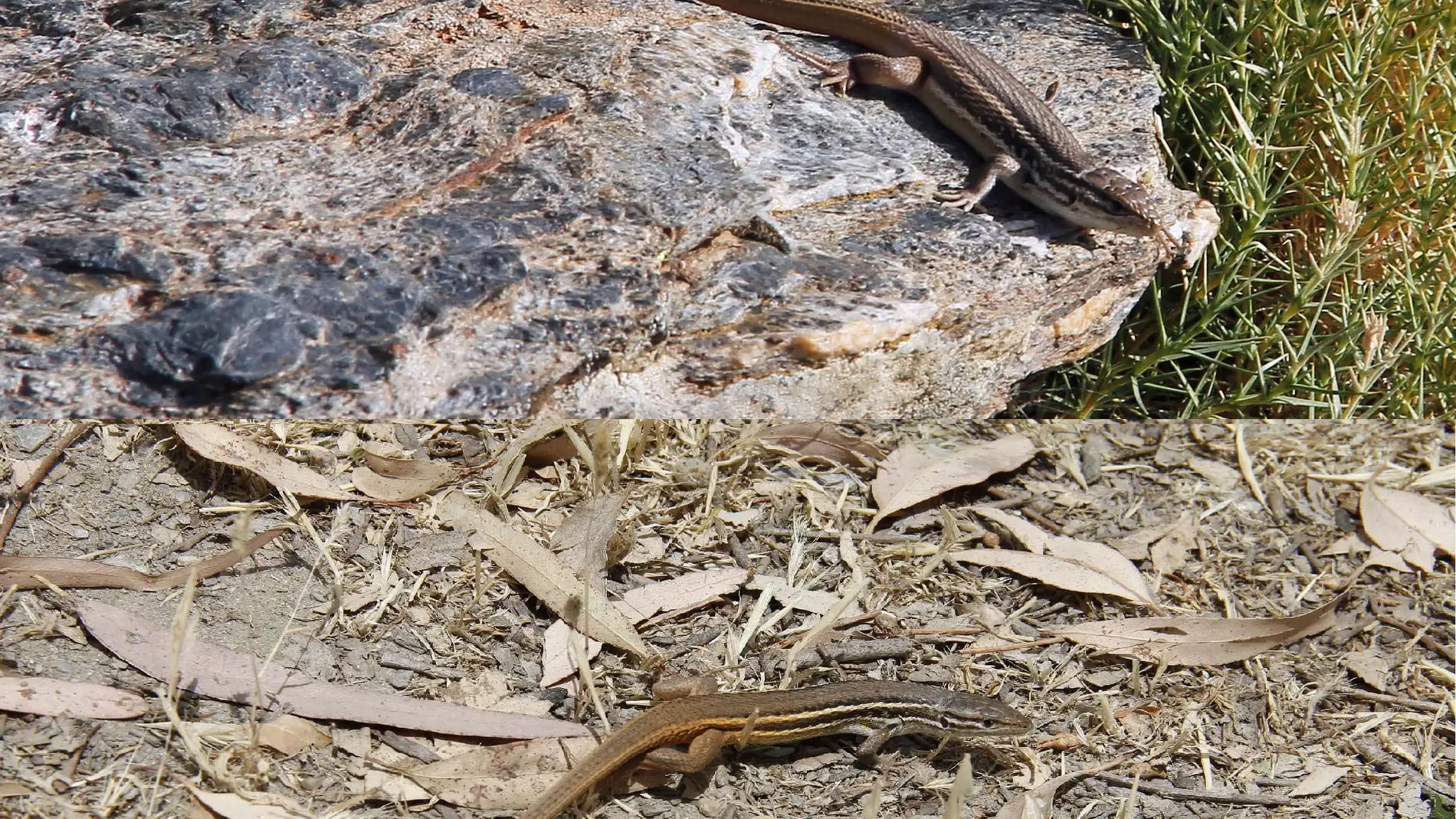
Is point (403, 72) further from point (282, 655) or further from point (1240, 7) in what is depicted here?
point (1240, 7)

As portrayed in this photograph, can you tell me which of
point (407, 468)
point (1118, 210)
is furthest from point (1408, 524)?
point (407, 468)

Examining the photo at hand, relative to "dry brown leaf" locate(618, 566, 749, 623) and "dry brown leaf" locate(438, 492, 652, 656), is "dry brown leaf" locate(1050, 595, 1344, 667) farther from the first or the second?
"dry brown leaf" locate(438, 492, 652, 656)

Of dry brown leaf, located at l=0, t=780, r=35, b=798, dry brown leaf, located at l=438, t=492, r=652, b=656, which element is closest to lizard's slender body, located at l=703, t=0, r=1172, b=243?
dry brown leaf, located at l=438, t=492, r=652, b=656

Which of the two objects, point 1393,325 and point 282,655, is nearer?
point 282,655

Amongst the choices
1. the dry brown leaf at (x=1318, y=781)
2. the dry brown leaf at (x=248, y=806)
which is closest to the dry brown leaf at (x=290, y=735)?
the dry brown leaf at (x=248, y=806)

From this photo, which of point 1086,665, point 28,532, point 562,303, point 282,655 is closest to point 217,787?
point 282,655

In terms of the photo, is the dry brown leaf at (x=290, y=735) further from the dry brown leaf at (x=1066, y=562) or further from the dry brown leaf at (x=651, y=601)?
the dry brown leaf at (x=1066, y=562)
